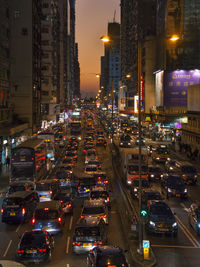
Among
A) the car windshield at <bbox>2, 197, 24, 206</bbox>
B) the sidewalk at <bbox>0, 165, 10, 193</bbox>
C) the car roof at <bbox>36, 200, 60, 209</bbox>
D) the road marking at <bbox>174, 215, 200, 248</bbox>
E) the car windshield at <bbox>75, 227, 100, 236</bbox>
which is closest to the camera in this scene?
the car windshield at <bbox>75, 227, 100, 236</bbox>

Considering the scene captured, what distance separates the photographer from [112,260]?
39.5ft

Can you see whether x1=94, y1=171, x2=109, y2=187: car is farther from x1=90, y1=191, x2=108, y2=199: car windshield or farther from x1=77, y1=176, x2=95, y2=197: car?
x1=90, y1=191, x2=108, y2=199: car windshield

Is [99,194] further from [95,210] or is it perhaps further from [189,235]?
[189,235]

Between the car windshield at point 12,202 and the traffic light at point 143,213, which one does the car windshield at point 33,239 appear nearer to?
the traffic light at point 143,213

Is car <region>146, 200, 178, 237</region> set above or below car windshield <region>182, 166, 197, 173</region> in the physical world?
below

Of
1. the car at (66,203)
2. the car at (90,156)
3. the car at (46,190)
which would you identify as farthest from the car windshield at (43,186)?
the car at (90,156)

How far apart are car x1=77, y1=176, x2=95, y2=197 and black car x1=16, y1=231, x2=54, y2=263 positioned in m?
13.0

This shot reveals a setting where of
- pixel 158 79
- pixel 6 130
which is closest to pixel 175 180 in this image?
pixel 6 130

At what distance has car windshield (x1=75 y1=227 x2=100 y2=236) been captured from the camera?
1573 centimetres

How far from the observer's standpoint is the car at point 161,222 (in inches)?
738

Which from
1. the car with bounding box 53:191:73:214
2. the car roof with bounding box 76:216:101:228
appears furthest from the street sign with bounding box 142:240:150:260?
the car with bounding box 53:191:73:214

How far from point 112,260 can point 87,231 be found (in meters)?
3.90

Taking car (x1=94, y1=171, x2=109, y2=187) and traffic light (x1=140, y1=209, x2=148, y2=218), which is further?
car (x1=94, y1=171, x2=109, y2=187)

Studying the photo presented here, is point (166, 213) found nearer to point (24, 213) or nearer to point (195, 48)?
point (24, 213)
